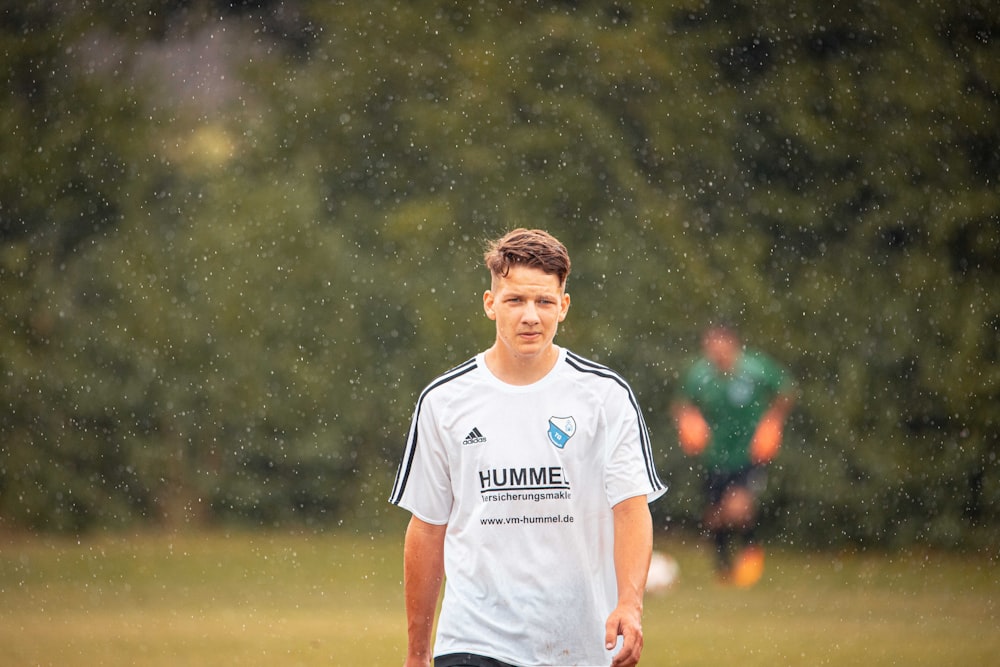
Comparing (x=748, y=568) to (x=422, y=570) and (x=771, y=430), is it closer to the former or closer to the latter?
(x=771, y=430)

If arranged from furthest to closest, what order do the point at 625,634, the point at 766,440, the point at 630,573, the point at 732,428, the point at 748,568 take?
the point at 766,440 < the point at 732,428 < the point at 748,568 < the point at 630,573 < the point at 625,634

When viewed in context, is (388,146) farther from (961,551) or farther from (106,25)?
(961,551)

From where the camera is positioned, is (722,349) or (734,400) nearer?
(734,400)

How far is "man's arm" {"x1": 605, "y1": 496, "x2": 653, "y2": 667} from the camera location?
2.28m

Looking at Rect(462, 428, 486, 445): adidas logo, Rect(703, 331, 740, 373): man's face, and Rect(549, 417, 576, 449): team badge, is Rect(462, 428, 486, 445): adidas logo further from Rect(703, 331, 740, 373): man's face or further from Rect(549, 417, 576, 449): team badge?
Rect(703, 331, 740, 373): man's face

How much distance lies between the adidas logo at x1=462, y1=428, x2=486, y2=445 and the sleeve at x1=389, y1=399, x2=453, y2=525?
63 millimetres

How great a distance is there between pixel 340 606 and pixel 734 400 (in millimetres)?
2537

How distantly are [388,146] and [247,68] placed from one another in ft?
3.58

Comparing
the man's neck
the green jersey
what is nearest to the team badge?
the man's neck

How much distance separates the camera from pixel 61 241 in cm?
887

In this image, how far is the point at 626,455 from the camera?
2.51 meters

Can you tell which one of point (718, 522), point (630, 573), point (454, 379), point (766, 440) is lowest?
point (630, 573)

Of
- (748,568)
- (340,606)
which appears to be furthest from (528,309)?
(748,568)

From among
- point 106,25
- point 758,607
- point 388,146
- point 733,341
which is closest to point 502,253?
point 758,607
